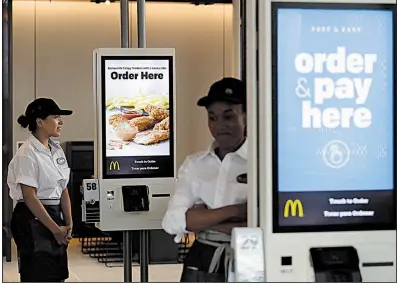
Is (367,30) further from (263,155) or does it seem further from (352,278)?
(352,278)

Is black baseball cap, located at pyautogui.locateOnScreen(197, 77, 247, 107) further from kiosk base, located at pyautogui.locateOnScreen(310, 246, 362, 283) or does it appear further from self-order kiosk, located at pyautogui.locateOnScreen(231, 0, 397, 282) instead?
kiosk base, located at pyautogui.locateOnScreen(310, 246, 362, 283)

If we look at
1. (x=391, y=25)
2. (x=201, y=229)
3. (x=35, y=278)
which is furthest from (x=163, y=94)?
(x=391, y=25)

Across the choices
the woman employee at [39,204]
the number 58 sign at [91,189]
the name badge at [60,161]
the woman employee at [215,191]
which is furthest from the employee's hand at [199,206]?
the number 58 sign at [91,189]

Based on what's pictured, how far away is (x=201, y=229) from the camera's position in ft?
11.0

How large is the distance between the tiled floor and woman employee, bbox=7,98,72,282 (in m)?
2.31

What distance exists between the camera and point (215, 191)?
340 centimetres

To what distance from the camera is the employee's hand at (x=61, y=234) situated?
5043 millimetres

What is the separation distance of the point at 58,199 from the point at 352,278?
2.68 m

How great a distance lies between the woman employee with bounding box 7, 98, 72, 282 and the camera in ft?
16.5

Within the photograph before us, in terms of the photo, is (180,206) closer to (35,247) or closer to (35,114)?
(35,247)

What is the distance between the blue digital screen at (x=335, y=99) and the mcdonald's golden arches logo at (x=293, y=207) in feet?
0.16

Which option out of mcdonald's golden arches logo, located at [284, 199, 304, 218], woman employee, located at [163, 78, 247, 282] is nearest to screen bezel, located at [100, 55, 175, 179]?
woman employee, located at [163, 78, 247, 282]

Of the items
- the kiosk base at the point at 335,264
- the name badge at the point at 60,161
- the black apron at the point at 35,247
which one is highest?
the name badge at the point at 60,161

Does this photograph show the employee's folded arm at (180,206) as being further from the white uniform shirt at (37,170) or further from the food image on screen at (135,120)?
the food image on screen at (135,120)
